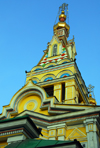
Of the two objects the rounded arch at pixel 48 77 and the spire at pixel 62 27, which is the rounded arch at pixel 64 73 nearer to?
the rounded arch at pixel 48 77

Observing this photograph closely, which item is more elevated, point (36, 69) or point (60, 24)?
point (60, 24)

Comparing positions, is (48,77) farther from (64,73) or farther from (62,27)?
(62,27)

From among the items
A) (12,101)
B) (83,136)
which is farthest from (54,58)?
(83,136)

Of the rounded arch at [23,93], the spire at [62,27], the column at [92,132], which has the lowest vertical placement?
the column at [92,132]

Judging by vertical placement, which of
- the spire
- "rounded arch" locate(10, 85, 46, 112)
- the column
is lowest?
the column

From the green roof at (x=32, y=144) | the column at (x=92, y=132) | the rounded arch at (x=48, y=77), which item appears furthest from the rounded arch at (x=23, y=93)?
the green roof at (x=32, y=144)

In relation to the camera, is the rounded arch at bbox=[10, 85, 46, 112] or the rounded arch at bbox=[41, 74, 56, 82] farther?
the rounded arch at bbox=[41, 74, 56, 82]

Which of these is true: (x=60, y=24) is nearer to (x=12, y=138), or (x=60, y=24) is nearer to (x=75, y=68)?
(x=75, y=68)

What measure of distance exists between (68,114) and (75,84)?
5.02m

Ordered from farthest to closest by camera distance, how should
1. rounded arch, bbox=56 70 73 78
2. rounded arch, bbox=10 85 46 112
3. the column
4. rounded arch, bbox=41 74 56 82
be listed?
1. rounded arch, bbox=41 74 56 82
2. rounded arch, bbox=56 70 73 78
3. rounded arch, bbox=10 85 46 112
4. the column

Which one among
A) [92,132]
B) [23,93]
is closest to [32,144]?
[92,132]

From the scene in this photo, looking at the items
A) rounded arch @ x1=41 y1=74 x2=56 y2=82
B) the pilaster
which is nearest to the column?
the pilaster

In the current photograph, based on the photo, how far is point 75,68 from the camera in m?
20.3

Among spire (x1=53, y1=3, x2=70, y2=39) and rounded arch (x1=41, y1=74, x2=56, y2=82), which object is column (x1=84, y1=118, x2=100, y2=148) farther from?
spire (x1=53, y1=3, x2=70, y2=39)
